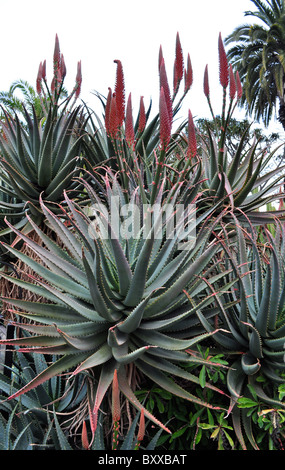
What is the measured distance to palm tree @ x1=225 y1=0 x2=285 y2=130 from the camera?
16.6 metres

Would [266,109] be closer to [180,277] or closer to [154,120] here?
[154,120]

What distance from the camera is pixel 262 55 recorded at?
16.2 m

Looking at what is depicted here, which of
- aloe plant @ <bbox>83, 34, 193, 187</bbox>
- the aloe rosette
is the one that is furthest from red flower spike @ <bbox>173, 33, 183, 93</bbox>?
the aloe rosette

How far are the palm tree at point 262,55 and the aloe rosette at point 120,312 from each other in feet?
52.0

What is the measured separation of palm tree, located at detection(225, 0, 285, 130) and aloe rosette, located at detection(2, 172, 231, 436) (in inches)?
624

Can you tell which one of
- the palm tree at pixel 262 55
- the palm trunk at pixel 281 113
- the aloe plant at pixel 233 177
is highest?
the palm tree at pixel 262 55

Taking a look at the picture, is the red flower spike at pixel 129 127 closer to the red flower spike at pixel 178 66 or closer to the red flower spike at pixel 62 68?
the red flower spike at pixel 178 66

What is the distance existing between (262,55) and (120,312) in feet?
55.5

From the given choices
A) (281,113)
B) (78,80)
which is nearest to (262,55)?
(281,113)

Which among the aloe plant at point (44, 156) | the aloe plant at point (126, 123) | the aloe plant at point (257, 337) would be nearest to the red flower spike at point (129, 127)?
the aloe plant at point (126, 123)

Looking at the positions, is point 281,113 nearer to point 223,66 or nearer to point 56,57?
point 56,57

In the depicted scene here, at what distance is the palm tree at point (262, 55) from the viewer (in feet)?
54.5

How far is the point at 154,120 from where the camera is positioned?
3424mm
